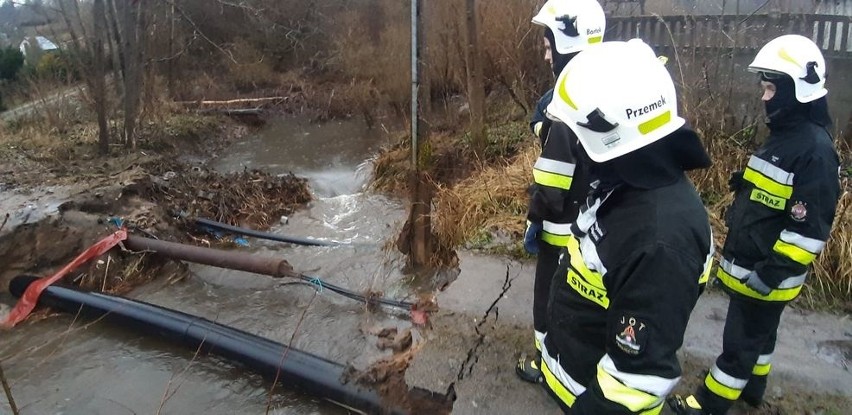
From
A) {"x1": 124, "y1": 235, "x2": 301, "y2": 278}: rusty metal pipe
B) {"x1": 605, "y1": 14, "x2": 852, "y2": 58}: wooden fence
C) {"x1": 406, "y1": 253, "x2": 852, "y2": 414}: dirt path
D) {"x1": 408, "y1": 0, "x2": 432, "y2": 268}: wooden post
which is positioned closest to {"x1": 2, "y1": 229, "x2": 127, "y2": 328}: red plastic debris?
{"x1": 124, "y1": 235, "x2": 301, "y2": 278}: rusty metal pipe

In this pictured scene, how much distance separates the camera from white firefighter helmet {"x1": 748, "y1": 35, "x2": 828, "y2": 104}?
248 centimetres

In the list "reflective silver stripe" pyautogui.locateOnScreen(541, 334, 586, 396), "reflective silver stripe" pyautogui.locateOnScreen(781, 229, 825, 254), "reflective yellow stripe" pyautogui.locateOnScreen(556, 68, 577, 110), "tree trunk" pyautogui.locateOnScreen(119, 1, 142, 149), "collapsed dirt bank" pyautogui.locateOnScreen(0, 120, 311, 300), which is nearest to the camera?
"reflective yellow stripe" pyautogui.locateOnScreen(556, 68, 577, 110)

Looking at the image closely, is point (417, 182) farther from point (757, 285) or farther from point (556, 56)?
point (757, 285)

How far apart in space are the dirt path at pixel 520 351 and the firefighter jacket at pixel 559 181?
37.5 inches

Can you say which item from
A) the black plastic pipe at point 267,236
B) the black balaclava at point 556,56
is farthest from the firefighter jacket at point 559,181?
the black plastic pipe at point 267,236

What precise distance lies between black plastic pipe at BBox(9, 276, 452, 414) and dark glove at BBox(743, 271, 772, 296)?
160cm

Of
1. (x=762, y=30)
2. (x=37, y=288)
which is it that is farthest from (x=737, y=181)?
(x=37, y=288)

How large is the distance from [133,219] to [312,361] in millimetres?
4176

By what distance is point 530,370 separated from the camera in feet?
10.2

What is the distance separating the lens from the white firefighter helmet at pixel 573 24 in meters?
2.93

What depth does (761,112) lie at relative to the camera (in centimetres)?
579

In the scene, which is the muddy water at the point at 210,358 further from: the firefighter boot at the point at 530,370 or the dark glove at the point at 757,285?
the dark glove at the point at 757,285

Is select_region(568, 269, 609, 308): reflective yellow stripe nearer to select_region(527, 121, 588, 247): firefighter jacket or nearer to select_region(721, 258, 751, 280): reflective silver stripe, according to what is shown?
select_region(527, 121, 588, 247): firefighter jacket

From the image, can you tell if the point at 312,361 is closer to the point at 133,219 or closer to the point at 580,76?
the point at 580,76
